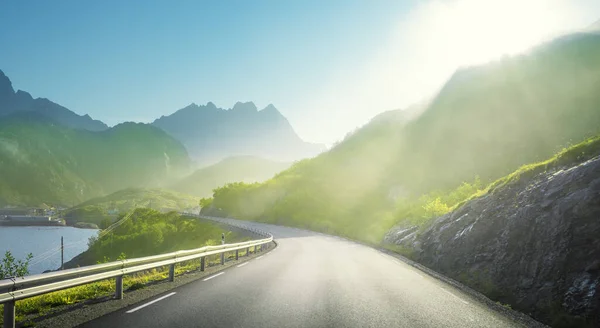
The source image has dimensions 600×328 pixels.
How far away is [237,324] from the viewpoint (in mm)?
5887

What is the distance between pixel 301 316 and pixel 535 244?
290 inches

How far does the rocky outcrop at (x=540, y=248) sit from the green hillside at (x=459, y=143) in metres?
17.7

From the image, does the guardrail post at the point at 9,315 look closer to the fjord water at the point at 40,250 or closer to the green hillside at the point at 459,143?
the green hillside at the point at 459,143

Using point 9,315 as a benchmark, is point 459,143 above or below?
above

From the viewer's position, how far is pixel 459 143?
7150cm

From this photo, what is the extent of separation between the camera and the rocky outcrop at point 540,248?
796cm

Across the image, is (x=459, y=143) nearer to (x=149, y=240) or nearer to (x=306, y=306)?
(x=149, y=240)

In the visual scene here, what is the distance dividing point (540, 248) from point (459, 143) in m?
66.4

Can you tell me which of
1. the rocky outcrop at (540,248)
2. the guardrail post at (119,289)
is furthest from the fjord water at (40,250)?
the rocky outcrop at (540,248)

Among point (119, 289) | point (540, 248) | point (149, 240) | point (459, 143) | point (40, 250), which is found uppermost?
point (459, 143)

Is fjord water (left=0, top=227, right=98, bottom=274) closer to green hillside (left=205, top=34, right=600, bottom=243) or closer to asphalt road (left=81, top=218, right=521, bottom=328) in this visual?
green hillside (left=205, top=34, right=600, bottom=243)

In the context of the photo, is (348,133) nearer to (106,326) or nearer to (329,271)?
(329,271)

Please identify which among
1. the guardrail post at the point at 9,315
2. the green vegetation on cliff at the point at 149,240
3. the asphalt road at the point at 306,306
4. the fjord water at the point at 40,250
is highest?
the guardrail post at the point at 9,315

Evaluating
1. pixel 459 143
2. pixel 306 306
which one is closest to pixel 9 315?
pixel 306 306
